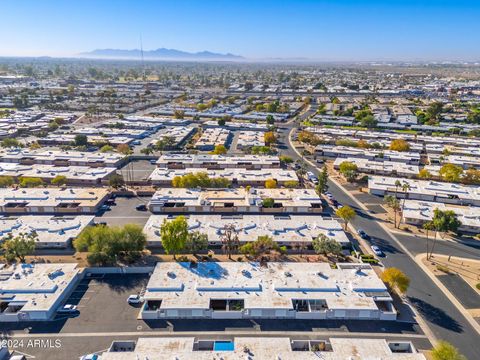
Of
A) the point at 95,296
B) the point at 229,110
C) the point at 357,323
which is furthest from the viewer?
the point at 229,110

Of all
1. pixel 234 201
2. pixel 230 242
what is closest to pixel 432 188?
pixel 234 201

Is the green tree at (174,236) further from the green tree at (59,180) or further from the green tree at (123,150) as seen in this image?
the green tree at (123,150)

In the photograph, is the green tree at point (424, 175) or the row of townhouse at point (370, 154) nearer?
the green tree at point (424, 175)

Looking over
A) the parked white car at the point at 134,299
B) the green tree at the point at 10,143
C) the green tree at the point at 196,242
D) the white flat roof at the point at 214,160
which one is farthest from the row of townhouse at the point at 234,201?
the green tree at the point at 10,143

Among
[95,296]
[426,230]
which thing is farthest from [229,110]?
[95,296]

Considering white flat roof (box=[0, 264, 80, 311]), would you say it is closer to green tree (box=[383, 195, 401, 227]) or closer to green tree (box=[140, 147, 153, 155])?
green tree (box=[383, 195, 401, 227])

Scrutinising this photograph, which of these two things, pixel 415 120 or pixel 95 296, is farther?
pixel 415 120

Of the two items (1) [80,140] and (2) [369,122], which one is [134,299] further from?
(2) [369,122]

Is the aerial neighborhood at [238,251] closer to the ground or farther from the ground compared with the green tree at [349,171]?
closer to the ground

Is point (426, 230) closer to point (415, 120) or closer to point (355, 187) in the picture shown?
point (355, 187)
